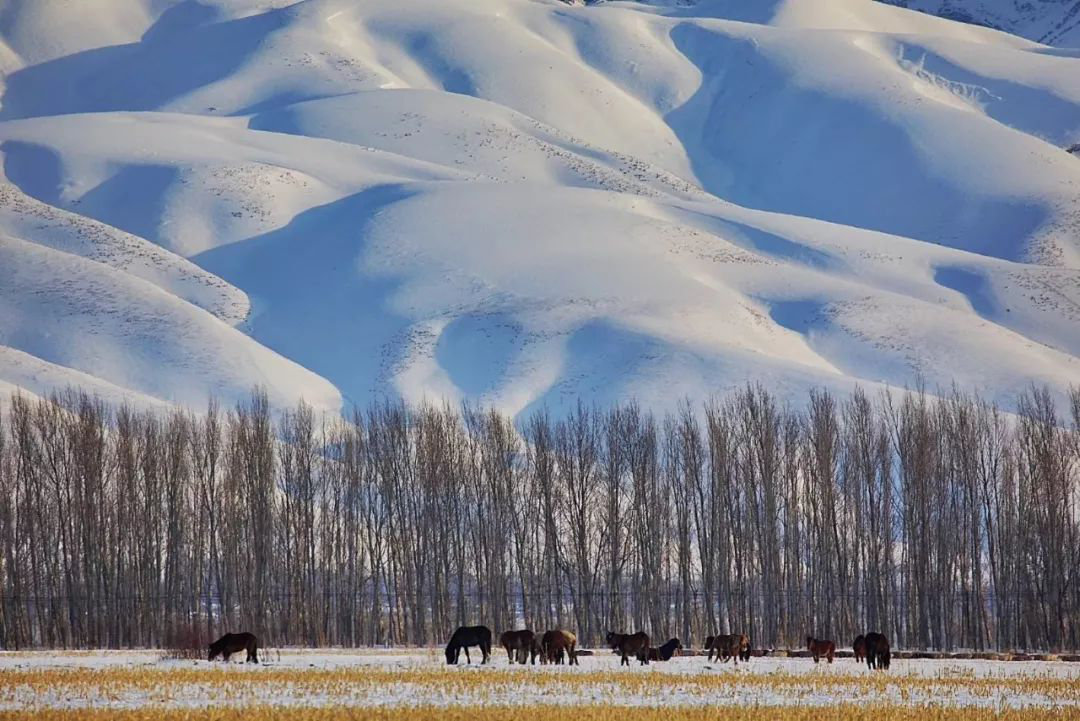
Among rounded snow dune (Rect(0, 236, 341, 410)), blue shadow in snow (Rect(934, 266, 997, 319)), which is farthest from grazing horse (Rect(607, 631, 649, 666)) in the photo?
blue shadow in snow (Rect(934, 266, 997, 319))

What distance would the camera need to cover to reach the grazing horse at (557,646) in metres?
36.5

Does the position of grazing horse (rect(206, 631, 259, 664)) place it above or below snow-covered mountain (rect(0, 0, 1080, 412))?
below

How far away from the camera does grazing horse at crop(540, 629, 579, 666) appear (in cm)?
3650

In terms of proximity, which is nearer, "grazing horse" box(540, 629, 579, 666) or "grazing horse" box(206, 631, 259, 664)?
"grazing horse" box(206, 631, 259, 664)

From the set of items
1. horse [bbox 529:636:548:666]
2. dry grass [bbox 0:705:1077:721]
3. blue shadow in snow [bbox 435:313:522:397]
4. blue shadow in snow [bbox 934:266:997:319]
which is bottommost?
dry grass [bbox 0:705:1077:721]

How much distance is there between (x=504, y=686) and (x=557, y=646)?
779 centimetres

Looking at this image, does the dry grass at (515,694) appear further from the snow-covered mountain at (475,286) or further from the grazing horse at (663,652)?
the snow-covered mountain at (475,286)

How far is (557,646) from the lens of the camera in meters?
36.7

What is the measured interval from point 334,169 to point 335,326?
2012 inches

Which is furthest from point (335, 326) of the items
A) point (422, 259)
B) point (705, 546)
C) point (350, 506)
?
point (705, 546)

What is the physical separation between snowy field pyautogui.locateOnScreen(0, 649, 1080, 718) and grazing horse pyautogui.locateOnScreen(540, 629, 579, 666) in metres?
1.20

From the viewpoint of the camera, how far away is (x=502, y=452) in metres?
64.4

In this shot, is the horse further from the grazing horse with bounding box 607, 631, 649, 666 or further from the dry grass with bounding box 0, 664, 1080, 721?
the dry grass with bounding box 0, 664, 1080, 721

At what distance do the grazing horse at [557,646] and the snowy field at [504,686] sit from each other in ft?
3.93
